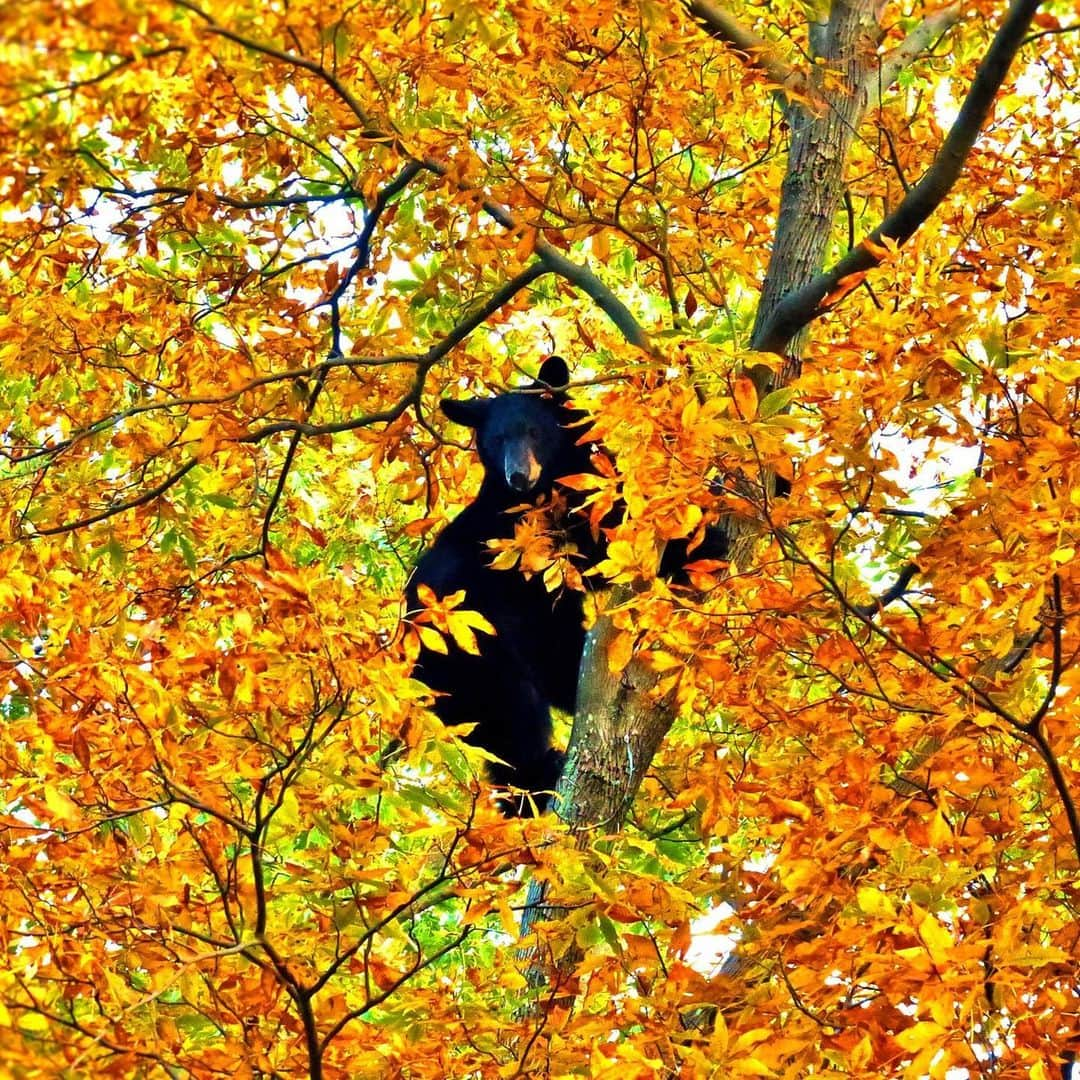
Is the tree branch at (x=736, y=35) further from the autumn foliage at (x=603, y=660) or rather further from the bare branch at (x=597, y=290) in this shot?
the bare branch at (x=597, y=290)

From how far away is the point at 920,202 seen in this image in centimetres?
465

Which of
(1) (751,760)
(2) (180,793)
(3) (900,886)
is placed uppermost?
(1) (751,760)

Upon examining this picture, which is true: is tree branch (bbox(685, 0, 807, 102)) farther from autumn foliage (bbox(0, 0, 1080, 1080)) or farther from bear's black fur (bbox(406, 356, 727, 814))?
bear's black fur (bbox(406, 356, 727, 814))

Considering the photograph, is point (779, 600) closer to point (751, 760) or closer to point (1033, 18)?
point (751, 760)

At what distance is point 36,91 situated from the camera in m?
2.26

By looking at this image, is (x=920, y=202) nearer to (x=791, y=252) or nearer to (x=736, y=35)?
(x=791, y=252)

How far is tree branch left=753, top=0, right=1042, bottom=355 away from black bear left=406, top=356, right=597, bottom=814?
253cm

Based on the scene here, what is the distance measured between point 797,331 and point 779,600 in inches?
48.1

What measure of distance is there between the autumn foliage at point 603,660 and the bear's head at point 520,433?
1.91m

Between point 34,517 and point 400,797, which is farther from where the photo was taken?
point 34,517

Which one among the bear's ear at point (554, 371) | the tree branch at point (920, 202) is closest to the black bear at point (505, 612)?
the bear's ear at point (554, 371)

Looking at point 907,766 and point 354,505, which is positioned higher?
point 354,505

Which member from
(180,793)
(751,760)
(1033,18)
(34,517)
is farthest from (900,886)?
(34,517)

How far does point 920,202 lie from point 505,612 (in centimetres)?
367
